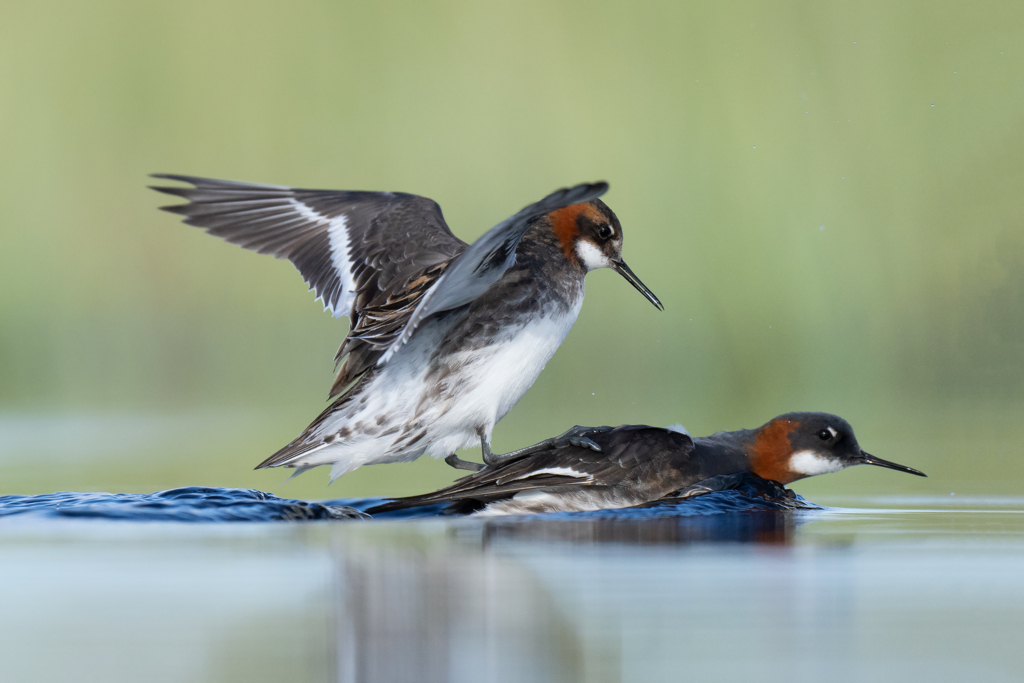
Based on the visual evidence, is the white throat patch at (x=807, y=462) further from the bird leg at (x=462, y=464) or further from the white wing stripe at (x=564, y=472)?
the bird leg at (x=462, y=464)

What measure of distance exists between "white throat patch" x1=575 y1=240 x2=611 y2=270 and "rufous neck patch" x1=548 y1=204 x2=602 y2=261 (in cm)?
4

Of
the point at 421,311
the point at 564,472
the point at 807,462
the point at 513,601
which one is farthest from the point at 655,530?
the point at 807,462

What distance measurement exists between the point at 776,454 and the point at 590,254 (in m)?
1.69

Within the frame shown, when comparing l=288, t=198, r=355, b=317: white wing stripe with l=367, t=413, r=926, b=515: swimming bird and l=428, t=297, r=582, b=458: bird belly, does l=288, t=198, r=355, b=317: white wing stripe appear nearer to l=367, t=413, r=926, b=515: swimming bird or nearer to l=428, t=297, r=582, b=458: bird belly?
l=428, t=297, r=582, b=458: bird belly

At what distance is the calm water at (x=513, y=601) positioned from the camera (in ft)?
8.46

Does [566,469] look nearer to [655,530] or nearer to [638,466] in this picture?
[638,466]

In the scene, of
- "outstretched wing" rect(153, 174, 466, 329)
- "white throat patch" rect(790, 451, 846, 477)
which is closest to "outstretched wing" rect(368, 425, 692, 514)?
"white throat patch" rect(790, 451, 846, 477)

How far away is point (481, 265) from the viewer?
18.4 ft

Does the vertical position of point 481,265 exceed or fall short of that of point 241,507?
it exceeds it

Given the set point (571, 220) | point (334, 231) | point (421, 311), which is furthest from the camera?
point (334, 231)

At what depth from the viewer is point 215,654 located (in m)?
2.67

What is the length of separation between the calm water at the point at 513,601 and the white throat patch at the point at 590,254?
6.44 feet

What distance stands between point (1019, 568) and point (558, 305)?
295 centimetres

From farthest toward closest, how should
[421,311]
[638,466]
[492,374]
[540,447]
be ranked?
[540,447] < [638,466] < [492,374] < [421,311]
